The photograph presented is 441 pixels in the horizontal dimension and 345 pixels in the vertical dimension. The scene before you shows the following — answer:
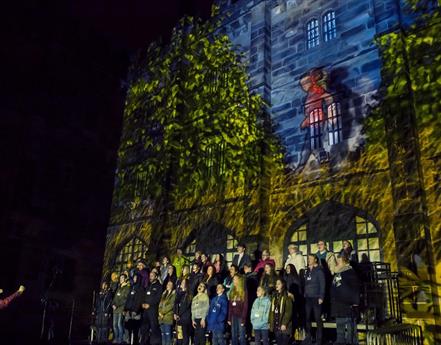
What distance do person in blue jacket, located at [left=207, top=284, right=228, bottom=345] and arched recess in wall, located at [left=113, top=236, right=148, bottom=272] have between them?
7.71 metres

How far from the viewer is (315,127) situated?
1241 cm

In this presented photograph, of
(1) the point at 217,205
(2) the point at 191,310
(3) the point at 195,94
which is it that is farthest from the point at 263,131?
(2) the point at 191,310

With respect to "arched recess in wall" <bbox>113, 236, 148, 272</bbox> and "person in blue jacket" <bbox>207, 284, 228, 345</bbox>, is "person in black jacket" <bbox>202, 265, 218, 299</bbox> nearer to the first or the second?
"person in blue jacket" <bbox>207, 284, 228, 345</bbox>

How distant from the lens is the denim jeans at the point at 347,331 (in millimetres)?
7535

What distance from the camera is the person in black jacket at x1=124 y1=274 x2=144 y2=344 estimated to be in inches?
390

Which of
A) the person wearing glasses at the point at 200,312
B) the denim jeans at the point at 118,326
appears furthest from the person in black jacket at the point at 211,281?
the denim jeans at the point at 118,326

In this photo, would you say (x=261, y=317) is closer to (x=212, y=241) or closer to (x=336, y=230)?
(x=336, y=230)

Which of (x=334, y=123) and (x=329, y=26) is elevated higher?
(x=329, y=26)

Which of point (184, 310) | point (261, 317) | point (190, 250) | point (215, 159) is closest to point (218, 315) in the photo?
point (261, 317)

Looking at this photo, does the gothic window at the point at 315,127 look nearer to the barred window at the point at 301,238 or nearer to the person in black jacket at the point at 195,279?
the barred window at the point at 301,238

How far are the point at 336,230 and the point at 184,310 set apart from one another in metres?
4.57

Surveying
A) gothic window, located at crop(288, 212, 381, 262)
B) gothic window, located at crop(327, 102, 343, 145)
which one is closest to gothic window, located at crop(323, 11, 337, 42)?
gothic window, located at crop(327, 102, 343, 145)

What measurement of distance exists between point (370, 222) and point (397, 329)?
3.86 metres

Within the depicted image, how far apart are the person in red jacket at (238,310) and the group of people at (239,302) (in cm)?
2
